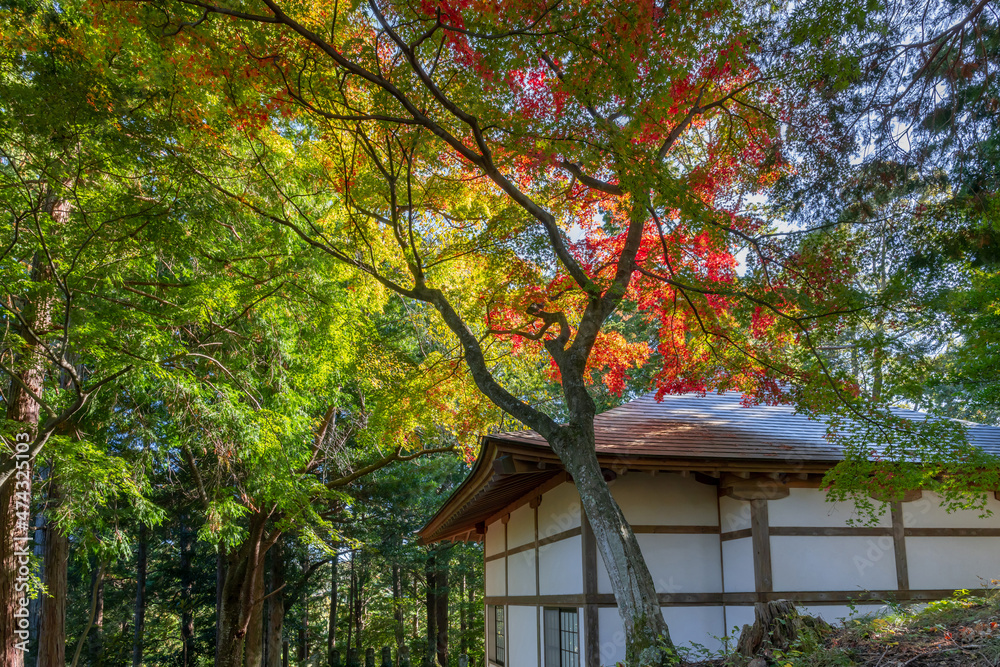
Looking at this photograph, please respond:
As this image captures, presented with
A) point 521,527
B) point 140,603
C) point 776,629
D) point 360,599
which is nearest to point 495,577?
point 521,527

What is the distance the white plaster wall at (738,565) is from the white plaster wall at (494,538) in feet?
16.5

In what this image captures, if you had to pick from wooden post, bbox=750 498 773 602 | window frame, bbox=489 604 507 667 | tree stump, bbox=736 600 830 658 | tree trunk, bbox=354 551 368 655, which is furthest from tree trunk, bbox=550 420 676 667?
tree trunk, bbox=354 551 368 655

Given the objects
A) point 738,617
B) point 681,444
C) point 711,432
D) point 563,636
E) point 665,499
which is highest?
point 711,432

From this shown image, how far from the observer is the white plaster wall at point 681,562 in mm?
7750

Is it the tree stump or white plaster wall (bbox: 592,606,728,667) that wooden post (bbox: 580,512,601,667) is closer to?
white plaster wall (bbox: 592,606,728,667)

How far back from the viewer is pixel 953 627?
14.4ft

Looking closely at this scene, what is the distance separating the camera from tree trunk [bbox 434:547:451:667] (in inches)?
778

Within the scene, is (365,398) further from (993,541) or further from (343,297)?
(993,541)

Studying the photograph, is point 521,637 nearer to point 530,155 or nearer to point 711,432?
point 711,432

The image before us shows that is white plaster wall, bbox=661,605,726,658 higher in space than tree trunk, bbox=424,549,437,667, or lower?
higher

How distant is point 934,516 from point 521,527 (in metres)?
5.65

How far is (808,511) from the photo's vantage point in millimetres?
7832

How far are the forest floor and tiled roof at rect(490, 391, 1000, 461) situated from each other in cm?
273

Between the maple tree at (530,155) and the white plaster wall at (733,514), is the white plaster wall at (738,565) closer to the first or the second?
the white plaster wall at (733,514)
